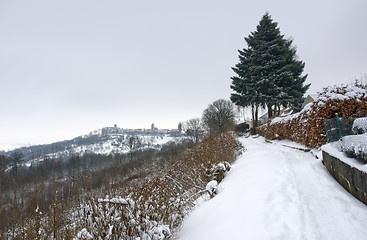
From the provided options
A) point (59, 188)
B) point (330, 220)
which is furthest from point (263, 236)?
point (59, 188)

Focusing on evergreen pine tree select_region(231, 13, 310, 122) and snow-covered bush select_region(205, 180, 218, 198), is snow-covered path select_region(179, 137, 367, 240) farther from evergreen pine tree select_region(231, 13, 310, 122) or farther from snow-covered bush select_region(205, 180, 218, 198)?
evergreen pine tree select_region(231, 13, 310, 122)

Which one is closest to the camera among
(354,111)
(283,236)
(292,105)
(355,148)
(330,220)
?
(283,236)

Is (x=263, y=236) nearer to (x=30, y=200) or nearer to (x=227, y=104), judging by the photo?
(x=30, y=200)

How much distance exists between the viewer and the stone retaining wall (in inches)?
109

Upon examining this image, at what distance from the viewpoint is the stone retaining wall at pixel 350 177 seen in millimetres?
2763

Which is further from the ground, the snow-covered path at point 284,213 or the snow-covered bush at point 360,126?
the snow-covered bush at point 360,126

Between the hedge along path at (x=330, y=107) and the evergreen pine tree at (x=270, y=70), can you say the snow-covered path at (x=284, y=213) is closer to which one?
the hedge along path at (x=330, y=107)

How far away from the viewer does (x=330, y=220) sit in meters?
2.34

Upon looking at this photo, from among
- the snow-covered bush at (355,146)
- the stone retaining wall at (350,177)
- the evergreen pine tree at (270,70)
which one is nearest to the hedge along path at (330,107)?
the snow-covered bush at (355,146)

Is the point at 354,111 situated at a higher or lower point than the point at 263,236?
higher

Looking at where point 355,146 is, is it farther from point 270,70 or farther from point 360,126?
point 270,70

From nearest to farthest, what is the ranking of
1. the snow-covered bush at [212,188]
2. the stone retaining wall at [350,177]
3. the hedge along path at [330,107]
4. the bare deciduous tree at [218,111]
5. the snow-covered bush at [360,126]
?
the stone retaining wall at [350,177] → the snow-covered bush at [360,126] → the snow-covered bush at [212,188] → the hedge along path at [330,107] → the bare deciduous tree at [218,111]

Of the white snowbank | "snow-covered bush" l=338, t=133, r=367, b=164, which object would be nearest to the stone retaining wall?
the white snowbank

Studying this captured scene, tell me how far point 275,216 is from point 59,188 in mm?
3490
